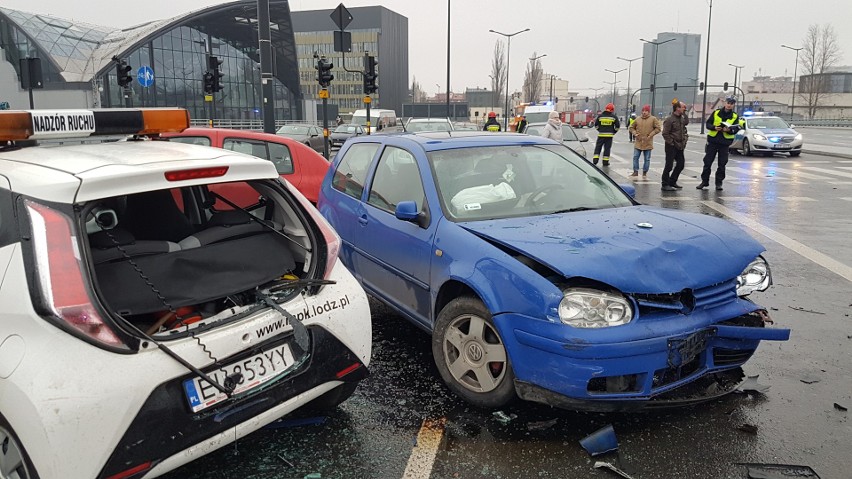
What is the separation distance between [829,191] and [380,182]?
12.3 m

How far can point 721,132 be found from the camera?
12.8 meters

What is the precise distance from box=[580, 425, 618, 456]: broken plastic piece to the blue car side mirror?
1.73 m

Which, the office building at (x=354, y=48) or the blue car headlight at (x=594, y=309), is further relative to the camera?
the office building at (x=354, y=48)

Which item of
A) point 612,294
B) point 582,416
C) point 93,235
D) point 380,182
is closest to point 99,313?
point 93,235

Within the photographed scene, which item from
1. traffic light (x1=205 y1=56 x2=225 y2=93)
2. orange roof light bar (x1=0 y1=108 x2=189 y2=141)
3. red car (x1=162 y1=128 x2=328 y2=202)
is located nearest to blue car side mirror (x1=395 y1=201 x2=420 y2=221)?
orange roof light bar (x1=0 y1=108 x2=189 y2=141)

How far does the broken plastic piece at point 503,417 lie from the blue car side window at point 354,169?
2.31m

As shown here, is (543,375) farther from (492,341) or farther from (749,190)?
(749,190)

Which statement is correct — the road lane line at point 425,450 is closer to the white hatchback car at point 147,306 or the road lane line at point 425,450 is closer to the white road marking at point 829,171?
the white hatchback car at point 147,306

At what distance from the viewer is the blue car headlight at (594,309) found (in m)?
3.09

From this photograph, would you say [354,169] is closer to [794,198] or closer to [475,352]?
[475,352]

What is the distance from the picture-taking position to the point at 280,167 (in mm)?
9125

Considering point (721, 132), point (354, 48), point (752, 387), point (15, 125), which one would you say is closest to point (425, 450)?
point (752, 387)

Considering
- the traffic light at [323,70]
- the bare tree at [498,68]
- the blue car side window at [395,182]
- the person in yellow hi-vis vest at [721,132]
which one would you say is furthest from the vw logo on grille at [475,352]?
the bare tree at [498,68]

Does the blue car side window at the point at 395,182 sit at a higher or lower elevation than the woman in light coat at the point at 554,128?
lower
